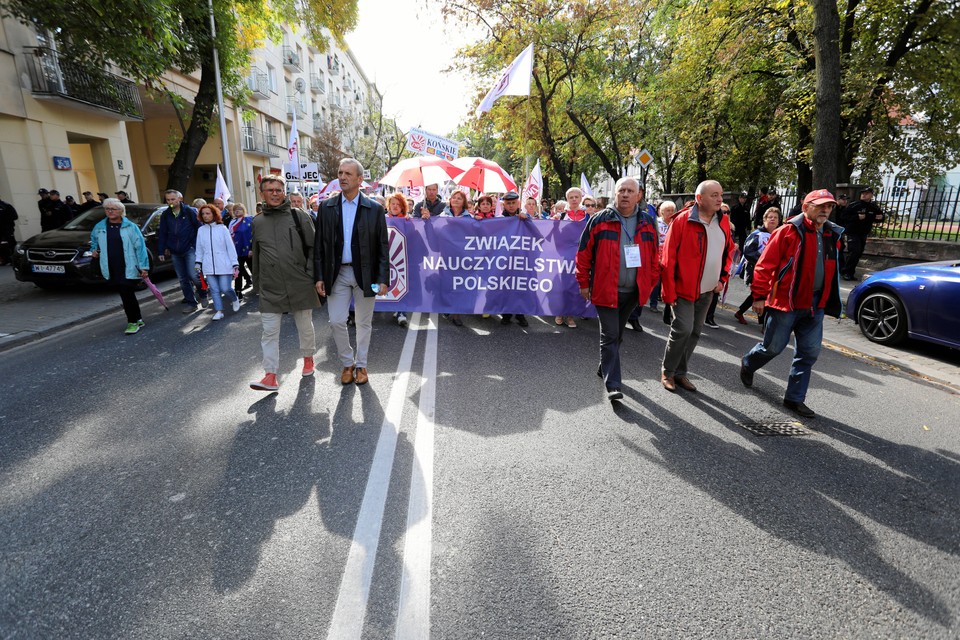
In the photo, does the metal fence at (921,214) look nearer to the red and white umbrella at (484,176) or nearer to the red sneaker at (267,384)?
the red and white umbrella at (484,176)

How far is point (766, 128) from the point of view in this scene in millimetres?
18047

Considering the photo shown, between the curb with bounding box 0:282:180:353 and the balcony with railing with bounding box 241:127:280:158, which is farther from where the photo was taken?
the balcony with railing with bounding box 241:127:280:158

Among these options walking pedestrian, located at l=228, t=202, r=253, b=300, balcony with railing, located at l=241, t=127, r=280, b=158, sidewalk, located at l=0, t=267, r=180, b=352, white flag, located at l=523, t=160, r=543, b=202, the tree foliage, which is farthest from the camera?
balcony with railing, located at l=241, t=127, r=280, b=158

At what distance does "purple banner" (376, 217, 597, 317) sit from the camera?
23.4 ft

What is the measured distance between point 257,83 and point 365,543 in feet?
99.4

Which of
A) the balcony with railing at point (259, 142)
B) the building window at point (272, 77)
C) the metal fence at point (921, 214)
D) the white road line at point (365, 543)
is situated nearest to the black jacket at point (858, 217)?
the metal fence at point (921, 214)

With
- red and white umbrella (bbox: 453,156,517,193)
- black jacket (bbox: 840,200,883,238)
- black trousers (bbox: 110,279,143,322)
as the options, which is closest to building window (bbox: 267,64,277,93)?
red and white umbrella (bbox: 453,156,517,193)

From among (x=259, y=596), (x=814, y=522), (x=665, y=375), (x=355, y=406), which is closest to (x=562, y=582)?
(x=259, y=596)

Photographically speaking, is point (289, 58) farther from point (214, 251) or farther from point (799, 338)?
point (799, 338)

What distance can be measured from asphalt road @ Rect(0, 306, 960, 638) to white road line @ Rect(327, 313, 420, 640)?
12mm

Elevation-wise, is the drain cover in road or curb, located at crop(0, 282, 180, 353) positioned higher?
curb, located at crop(0, 282, 180, 353)

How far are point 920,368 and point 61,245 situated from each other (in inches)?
530

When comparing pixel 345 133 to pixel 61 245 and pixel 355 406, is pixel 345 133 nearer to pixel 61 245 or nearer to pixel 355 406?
pixel 61 245

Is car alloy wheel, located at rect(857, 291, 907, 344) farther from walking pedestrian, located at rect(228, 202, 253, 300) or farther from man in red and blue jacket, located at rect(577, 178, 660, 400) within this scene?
walking pedestrian, located at rect(228, 202, 253, 300)
